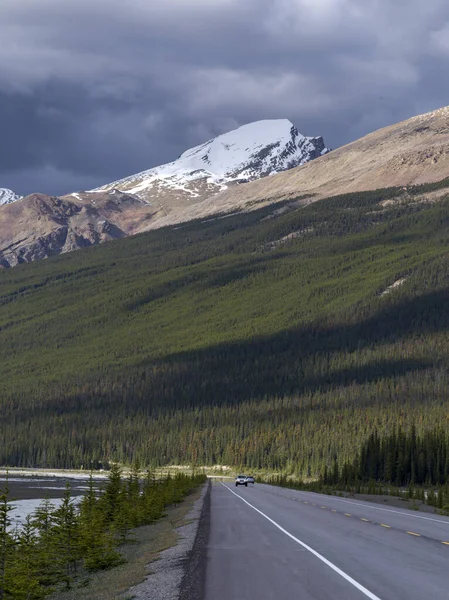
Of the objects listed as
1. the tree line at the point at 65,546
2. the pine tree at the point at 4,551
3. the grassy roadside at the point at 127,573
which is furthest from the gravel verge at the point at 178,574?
the pine tree at the point at 4,551

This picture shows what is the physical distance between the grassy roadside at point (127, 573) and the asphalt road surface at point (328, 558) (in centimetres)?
194

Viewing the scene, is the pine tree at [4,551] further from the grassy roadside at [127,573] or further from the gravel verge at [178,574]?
the gravel verge at [178,574]

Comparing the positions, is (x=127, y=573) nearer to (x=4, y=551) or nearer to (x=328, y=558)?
(x=4, y=551)

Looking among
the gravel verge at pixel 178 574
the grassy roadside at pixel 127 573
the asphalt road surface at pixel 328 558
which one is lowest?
the grassy roadside at pixel 127 573

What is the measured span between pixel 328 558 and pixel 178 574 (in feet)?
14.3

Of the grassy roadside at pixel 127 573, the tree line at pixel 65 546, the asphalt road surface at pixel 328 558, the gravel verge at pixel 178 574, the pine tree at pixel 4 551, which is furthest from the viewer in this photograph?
the tree line at pixel 65 546

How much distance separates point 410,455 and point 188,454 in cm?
8998

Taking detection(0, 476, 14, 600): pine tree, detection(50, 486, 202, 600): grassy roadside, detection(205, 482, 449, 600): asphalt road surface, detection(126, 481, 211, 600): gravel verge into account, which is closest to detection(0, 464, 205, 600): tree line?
detection(0, 476, 14, 600): pine tree

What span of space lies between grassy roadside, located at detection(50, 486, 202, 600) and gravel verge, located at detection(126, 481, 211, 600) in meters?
0.31

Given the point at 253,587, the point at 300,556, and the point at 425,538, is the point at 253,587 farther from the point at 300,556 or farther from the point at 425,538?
the point at 425,538

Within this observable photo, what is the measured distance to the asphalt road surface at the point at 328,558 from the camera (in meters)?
19.9

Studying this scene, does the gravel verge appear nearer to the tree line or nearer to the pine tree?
the tree line

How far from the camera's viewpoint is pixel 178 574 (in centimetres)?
2383

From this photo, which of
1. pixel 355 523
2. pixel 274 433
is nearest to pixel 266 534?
pixel 355 523
